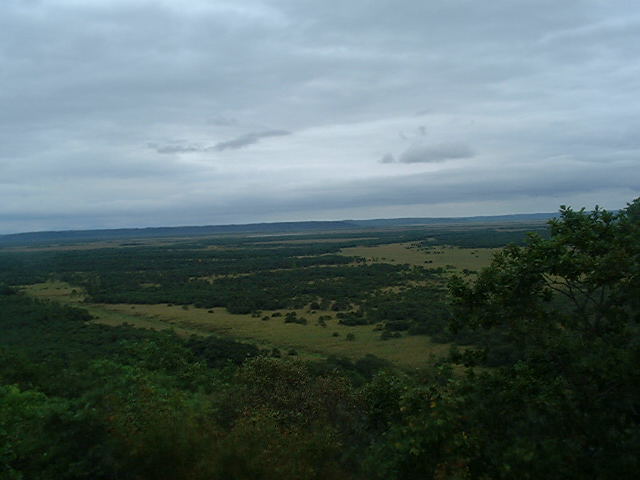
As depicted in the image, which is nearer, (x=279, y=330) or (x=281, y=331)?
(x=281, y=331)

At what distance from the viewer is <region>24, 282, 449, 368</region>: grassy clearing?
28969 mm

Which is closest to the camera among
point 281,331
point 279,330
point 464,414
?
point 464,414

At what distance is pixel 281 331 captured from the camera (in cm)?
3559

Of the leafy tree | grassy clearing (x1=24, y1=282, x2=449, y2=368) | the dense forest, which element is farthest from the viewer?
grassy clearing (x1=24, y1=282, x2=449, y2=368)

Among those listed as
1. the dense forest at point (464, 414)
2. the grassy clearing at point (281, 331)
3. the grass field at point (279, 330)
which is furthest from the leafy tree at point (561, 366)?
the grass field at point (279, 330)

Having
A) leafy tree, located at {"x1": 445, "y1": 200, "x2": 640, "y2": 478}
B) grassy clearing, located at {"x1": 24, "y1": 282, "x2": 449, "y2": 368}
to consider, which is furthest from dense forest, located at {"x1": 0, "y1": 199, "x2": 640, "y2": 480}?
grassy clearing, located at {"x1": 24, "y1": 282, "x2": 449, "y2": 368}

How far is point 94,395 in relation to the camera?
9.68 m

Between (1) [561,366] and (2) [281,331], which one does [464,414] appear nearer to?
(1) [561,366]

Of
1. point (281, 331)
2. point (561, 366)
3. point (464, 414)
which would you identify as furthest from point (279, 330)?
point (561, 366)

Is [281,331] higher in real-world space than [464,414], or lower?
lower

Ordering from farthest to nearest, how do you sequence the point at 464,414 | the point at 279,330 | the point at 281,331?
the point at 279,330 < the point at 281,331 < the point at 464,414

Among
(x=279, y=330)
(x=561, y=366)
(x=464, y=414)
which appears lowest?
(x=279, y=330)

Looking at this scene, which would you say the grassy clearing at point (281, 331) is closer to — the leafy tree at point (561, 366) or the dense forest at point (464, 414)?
the dense forest at point (464, 414)

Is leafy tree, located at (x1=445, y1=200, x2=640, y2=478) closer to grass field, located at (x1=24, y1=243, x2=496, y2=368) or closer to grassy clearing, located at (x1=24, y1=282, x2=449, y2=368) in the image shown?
grassy clearing, located at (x1=24, y1=282, x2=449, y2=368)
